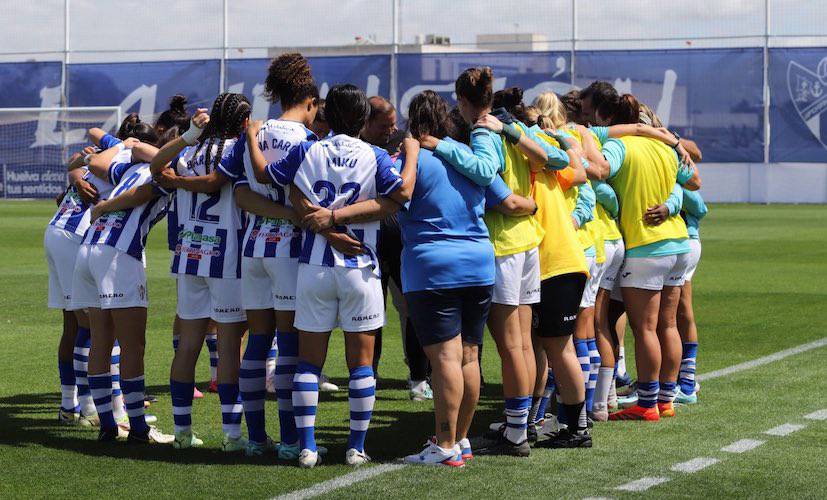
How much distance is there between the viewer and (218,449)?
631 cm

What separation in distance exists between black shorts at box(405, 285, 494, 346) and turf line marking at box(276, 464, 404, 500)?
0.62 metres

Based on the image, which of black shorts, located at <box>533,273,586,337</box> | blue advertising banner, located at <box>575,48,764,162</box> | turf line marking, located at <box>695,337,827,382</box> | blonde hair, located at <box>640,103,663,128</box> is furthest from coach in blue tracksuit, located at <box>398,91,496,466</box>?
blue advertising banner, located at <box>575,48,764,162</box>

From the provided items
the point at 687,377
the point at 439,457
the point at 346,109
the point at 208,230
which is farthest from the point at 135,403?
the point at 687,377

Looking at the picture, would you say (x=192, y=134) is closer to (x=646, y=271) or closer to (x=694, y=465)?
(x=646, y=271)

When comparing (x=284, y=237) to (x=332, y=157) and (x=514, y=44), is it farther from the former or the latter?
(x=514, y=44)

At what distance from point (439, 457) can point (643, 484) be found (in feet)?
3.15

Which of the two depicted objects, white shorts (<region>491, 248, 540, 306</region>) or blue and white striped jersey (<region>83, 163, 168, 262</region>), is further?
blue and white striped jersey (<region>83, 163, 168, 262</region>)

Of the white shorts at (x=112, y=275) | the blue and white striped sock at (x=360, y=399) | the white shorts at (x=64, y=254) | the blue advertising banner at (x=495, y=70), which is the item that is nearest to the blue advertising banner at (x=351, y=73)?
the blue advertising banner at (x=495, y=70)

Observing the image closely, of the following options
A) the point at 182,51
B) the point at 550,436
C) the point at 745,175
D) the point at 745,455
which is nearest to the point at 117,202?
the point at 550,436

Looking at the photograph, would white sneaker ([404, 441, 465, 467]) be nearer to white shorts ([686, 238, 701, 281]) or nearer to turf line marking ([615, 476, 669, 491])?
turf line marking ([615, 476, 669, 491])

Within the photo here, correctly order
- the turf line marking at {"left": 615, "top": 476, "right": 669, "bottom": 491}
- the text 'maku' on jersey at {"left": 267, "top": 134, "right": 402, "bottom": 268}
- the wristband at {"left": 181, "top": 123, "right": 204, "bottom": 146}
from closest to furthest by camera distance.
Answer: the turf line marking at {"left": 615, "top": 476, "right": 669, "bottom": 491}, the text 'maku' on jersey at {"left": 267, "top": 134, "right": 402, "bottom": 268}, the wristband at {"left": 181, "top": 123, "right": 204, "bottom": 146}

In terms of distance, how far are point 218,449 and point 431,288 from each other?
1481mm

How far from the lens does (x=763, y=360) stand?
9391mm

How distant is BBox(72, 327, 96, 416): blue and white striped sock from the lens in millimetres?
7129
